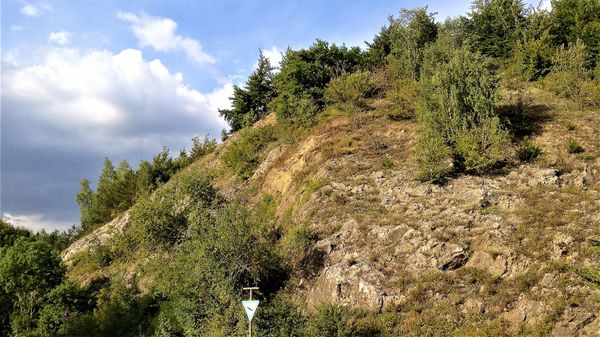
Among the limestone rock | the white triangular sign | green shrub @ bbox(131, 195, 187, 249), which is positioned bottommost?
the limestone rock

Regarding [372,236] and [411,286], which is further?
[372,236]

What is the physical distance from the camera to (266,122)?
4366cm

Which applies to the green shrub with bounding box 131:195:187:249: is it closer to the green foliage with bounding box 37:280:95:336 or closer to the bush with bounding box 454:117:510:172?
the green foliage with bounding box 37:280:95:336

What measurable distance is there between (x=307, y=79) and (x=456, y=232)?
2371 centimetres

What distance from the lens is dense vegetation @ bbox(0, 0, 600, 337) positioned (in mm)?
20906

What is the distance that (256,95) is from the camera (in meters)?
50.9

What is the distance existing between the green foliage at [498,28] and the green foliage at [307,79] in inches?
606

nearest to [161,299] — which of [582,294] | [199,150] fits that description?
[582,294]

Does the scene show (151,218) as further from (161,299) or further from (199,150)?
(199,150)

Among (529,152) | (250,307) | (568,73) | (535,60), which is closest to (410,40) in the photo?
(535,60)

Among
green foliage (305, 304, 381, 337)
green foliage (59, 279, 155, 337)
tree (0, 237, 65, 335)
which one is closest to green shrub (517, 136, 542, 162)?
green foliage (305, 304, 381, 337)

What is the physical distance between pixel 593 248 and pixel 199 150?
Answer: 4258 centimetres

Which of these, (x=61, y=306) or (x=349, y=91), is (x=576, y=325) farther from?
(x=61, y=306)

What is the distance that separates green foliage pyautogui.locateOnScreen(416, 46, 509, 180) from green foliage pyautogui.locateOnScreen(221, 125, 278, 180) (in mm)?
15035
